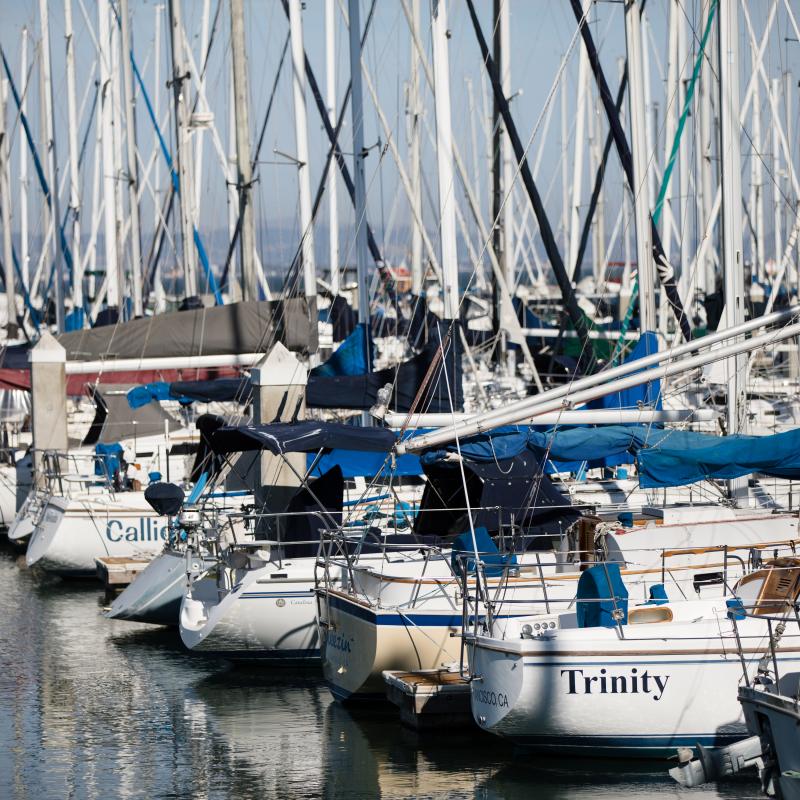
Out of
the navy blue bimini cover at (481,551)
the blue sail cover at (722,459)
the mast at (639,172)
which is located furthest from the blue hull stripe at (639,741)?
the mast at (639,172)

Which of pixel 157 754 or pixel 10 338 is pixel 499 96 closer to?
pixel 157 754

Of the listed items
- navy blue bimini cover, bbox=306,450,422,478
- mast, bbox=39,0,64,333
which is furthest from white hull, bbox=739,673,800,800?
mast, bbox=39,0,64,333

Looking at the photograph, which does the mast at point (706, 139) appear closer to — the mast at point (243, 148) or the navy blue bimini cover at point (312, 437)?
the mast at point (243, 148)

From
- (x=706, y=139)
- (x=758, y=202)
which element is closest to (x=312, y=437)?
(x=706, y=139)

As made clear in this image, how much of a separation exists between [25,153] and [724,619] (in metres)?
54.1

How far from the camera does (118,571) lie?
22.9 m

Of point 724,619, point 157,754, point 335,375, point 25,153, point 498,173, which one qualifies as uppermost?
point 25,153

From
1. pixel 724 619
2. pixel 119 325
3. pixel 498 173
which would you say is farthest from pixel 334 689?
pixel 498 173

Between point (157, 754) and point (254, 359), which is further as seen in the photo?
point (254, 359)

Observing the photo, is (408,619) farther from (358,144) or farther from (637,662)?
(358,144)

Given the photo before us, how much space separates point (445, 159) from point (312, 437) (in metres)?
5.75

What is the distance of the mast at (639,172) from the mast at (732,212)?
2.54m

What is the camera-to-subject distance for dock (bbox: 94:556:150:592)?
22.8 meters

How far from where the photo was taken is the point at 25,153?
204 ft
